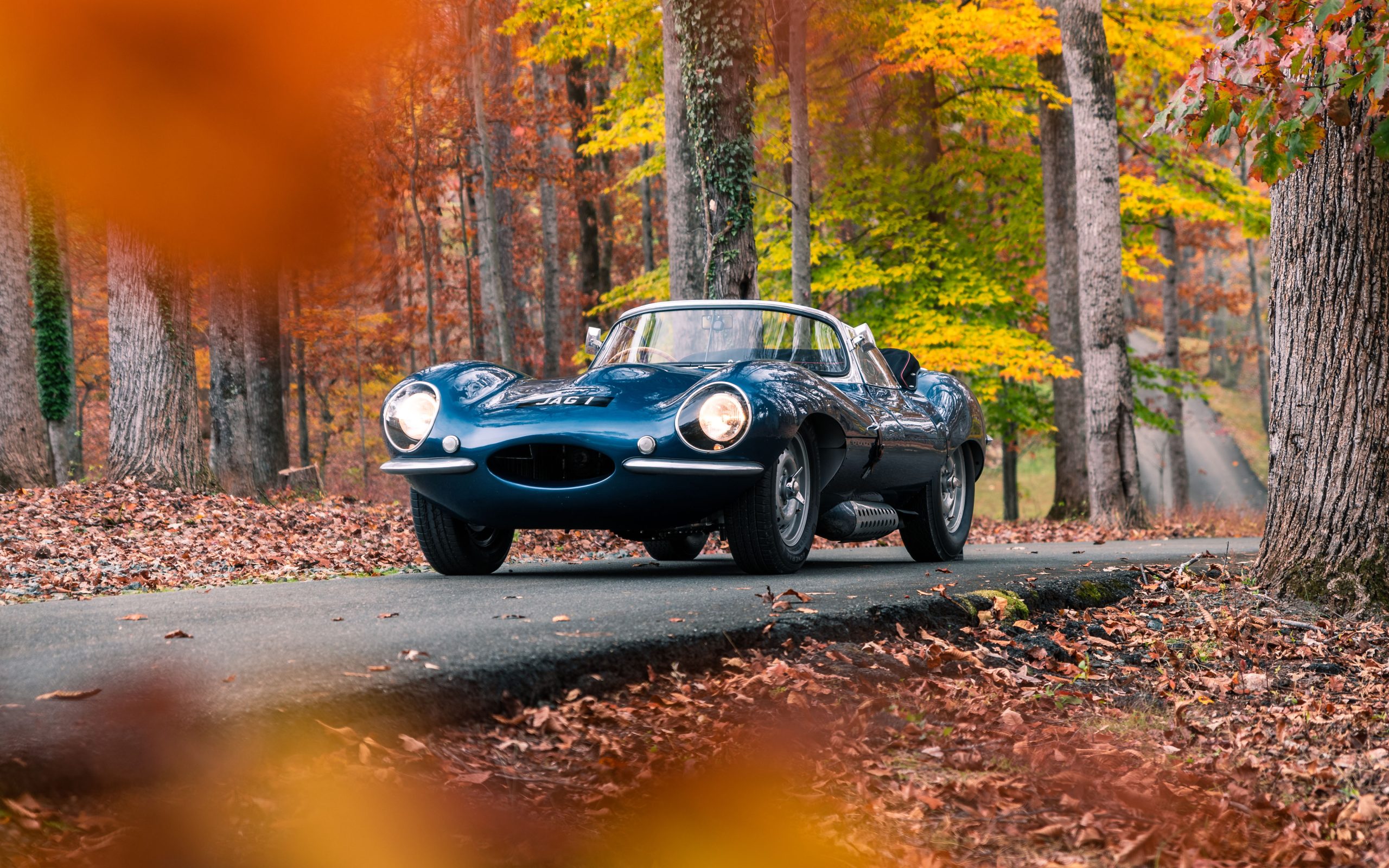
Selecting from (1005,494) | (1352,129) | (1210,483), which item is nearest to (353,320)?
(1005,494)

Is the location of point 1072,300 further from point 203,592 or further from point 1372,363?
point 203,592

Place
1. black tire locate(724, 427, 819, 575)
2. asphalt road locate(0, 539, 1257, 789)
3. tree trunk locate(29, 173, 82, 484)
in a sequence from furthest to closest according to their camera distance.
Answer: tree trunk locate(29, 173, 82, 484) → black tire locate(724, 427, 819, 575) → asphalt road locate(0, 539, 1257, 789)

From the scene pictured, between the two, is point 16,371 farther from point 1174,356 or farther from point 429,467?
point 1174,356

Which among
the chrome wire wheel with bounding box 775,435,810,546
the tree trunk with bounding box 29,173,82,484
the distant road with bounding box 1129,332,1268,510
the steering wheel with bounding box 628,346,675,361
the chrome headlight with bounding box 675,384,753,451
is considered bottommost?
the distant road with bounding box 1129,332,1268,510

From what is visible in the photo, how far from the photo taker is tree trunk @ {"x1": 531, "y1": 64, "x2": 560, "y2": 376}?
959 inches

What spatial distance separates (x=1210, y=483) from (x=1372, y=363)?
31.5 meters

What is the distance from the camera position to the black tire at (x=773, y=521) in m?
6.28

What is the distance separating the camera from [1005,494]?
85.0 feet

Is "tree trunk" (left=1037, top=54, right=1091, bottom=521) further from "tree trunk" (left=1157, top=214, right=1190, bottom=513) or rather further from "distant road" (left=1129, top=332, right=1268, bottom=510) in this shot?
"distant road" (left=1129, top=332, right=1268, bottom=510)

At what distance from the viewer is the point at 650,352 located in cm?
760

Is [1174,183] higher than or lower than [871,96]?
lower

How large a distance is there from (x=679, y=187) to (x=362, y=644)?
1098cm

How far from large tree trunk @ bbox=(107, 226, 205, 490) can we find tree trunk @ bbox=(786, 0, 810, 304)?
7.88 m

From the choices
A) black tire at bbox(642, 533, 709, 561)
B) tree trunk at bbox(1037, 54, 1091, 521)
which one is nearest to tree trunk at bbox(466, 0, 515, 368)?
tree trunk at bbox(1037, 54, 1091, 521)
